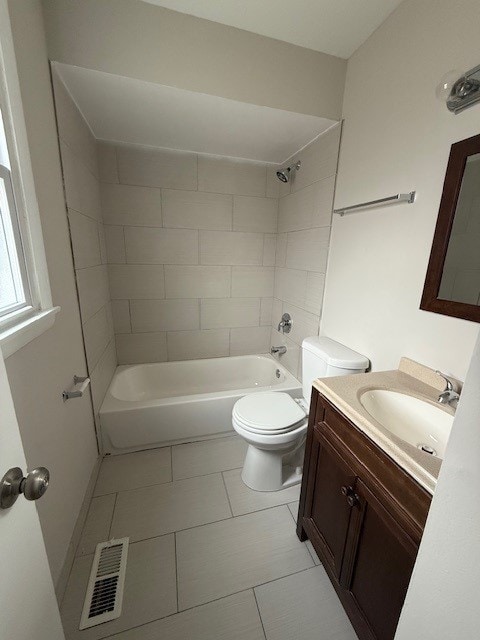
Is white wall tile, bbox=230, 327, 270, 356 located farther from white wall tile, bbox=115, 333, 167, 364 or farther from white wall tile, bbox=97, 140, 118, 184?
white wall tile, bbox=97, 140, 118, 184

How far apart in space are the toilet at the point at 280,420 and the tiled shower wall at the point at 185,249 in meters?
1.05

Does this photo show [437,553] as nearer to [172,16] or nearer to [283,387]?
[283,387]

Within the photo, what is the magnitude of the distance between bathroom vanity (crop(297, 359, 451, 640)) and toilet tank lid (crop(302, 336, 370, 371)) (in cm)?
23

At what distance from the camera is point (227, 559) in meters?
1.22

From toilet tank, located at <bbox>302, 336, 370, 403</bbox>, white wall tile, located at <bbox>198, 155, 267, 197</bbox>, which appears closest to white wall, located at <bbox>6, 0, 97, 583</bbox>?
white wall tile, located at <bbox>198, 155, 267, 197</bbox>

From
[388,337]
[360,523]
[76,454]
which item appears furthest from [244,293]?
[360,523]

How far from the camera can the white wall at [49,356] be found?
0.94 meters

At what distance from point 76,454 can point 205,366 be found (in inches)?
53.8

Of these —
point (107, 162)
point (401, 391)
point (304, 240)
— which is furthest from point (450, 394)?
point (107, 162)

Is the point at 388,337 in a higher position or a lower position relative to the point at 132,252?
lower

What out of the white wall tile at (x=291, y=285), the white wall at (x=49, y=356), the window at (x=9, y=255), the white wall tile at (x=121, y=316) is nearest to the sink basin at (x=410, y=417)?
the white wall tile at (x=291, y=285)

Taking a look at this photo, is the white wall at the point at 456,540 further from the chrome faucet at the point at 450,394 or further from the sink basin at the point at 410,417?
the chrome faucet at the point at 450,394

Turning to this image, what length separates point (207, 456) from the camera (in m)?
1.85

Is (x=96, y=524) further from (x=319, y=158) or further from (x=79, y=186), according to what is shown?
(x=319, y=158)
